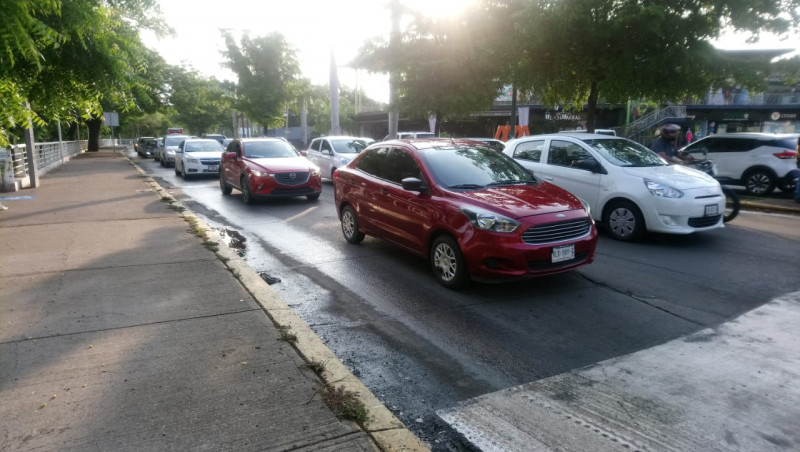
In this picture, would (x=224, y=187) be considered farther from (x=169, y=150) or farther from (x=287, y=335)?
(x=169, y=150)

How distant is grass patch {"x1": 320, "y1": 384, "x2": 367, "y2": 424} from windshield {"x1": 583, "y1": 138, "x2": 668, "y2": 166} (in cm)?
678

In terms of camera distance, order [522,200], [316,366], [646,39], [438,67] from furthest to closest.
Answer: [438,67]
[646,39]
[522,200]
[316,366]

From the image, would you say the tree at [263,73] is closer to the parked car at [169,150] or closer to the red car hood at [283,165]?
the parked car at [169,150]

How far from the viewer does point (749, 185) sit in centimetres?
1427

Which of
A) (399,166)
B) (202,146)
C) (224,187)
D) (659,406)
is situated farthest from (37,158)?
(659,406)

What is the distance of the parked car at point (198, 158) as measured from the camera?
64.9 ft

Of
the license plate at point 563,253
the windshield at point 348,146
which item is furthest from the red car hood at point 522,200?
the windshield at point 348,146

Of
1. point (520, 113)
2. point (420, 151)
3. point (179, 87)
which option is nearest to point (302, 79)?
point (520, 113)

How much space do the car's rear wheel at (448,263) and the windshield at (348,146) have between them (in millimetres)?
11072

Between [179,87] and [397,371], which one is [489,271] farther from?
[179,87]

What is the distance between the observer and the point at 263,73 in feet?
103

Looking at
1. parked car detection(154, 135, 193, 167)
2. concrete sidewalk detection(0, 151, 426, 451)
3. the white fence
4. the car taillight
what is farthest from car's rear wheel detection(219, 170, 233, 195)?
the car taillight

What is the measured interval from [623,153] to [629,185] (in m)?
1.00

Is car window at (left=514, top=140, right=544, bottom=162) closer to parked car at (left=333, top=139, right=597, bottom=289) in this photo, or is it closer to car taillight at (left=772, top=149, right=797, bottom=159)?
parked car at (left=333, top=139, right=597, bottom=289)
